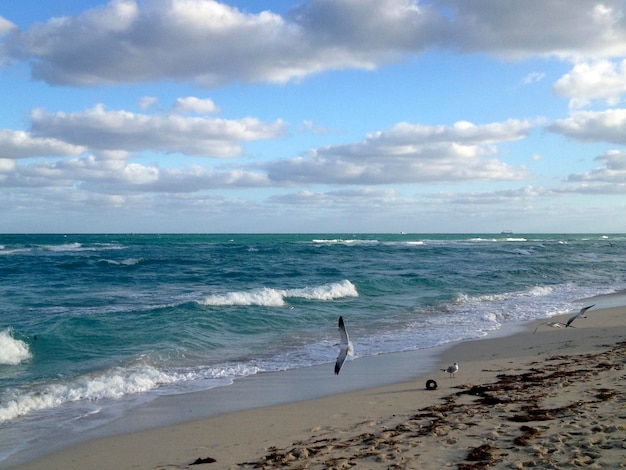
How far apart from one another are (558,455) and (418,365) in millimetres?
5802

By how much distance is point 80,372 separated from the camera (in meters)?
10.3

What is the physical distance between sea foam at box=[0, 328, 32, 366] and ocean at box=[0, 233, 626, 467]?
3 centimetres

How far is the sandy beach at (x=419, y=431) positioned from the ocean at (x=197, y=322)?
5.38 feet

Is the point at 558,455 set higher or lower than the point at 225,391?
higher

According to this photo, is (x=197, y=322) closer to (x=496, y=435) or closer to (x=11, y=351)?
(x=11, y=351)

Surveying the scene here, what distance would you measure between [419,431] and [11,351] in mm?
8991

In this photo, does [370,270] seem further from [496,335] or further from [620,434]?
[620,434]

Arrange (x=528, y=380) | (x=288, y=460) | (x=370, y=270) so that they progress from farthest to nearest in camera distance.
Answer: (x=370, y=270) < (x=528, y=380) < (x=288, y=460)

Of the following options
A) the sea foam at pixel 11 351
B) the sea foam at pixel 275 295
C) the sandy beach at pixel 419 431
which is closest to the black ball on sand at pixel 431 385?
the sandy beach at pixel 419 431

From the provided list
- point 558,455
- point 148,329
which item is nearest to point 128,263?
point 148,329

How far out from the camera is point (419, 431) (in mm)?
6289

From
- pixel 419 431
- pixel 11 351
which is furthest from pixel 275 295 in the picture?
pixel 419 431

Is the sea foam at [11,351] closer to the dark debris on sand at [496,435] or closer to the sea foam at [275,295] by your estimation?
the sea foam at [275,295]

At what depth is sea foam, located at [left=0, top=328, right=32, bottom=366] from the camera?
1110 cm
